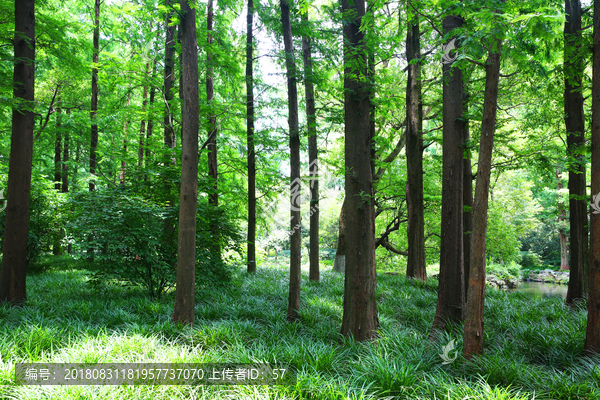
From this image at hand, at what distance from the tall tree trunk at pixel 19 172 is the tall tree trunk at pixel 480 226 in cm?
659

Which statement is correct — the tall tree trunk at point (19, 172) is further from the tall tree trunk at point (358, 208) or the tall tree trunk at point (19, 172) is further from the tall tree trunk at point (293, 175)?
the tall tree trunk at point (358, 208)

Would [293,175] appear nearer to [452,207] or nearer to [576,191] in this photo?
[452,207]

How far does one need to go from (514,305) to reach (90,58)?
14.7 metres

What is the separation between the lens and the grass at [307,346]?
2.53 m

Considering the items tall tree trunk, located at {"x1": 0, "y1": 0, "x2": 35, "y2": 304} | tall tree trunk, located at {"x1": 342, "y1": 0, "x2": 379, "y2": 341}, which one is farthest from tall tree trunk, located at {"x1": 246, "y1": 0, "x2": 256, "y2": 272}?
tall tree trunk, located at {"x1": 342, "y1": 0, "x2": 379, "y2": 341}

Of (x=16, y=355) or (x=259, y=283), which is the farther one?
(x=259, y=283)

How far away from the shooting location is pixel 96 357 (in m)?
2.88

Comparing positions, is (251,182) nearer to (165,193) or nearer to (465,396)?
(165,193)

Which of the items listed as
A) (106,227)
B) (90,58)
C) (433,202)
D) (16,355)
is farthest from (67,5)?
(433,202)

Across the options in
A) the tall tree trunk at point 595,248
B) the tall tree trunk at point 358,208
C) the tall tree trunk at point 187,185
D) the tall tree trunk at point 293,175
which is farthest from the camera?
the tall tree trunk at point 293,175

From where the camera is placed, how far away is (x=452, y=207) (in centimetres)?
457

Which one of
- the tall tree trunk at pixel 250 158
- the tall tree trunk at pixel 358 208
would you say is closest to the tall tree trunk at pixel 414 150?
the tall tree trunk at pixel 250 158

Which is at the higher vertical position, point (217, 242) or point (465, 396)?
point (217, 242)

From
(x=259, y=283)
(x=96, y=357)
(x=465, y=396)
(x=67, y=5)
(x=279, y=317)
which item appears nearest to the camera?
(x=465, y=396)
